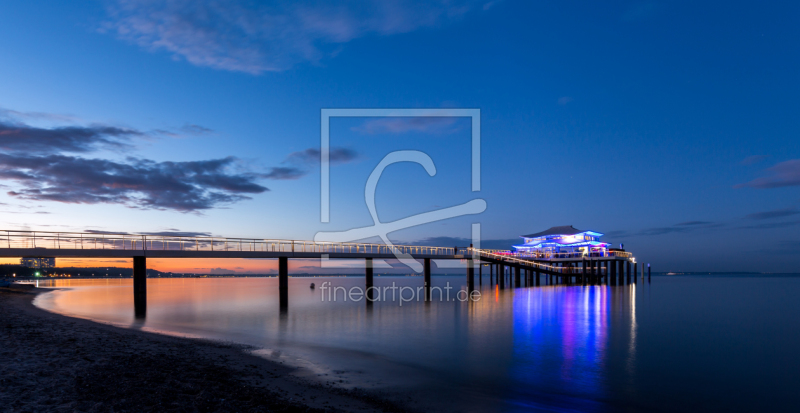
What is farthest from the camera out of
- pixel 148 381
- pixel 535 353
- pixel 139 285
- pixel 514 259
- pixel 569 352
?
pixel 514 259

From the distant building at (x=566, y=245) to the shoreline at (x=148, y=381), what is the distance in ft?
202

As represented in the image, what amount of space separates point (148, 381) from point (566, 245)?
239ft

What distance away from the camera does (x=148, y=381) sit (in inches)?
416

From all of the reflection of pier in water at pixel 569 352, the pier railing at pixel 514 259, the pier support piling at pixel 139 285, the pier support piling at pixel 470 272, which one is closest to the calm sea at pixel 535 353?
the reflection of pier in water at pixel 569 352

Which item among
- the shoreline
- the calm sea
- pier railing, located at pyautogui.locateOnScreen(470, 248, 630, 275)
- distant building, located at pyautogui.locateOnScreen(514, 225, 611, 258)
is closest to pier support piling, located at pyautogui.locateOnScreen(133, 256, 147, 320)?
the calm sea

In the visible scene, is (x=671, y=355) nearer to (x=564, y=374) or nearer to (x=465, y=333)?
(x=564, y=374)

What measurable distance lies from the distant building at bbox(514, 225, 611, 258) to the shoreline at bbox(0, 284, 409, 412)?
61.6 m

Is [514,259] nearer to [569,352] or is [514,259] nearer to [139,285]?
[569,352]

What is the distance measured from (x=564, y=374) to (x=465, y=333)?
8.38 meters

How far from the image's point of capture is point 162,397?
9.34 m

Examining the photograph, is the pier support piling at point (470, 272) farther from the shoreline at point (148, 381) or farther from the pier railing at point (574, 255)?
the shoreline at point (148, 381)

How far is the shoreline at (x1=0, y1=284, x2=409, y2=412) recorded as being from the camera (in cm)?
894

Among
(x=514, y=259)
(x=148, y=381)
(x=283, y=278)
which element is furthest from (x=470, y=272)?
(x=148, y=381)

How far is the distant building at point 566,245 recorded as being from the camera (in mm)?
70812
